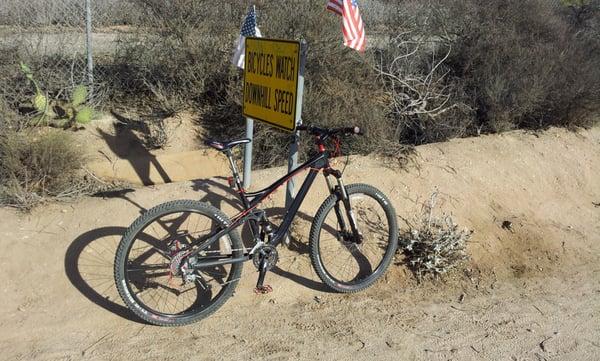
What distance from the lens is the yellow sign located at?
4.07 metres

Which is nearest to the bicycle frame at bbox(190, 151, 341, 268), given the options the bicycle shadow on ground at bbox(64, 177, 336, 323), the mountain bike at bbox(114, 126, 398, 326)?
the mountain bike at bbox(114, 126, 398, 326)

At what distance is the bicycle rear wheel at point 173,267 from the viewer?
3826 mm

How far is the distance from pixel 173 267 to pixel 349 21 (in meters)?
2.42

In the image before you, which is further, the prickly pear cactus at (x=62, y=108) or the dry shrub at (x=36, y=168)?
the prickly pear cactus at (x=62, y=108)

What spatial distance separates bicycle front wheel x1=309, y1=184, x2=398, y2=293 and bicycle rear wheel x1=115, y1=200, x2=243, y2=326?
0.73 meters

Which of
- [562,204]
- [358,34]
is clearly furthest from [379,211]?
[562,204]

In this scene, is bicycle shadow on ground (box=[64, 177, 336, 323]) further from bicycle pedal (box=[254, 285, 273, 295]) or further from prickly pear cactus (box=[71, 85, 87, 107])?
prickly pear cactus (box=[71, 85, 87, 107])

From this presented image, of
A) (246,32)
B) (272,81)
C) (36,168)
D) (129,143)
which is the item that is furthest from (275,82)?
(129,143)

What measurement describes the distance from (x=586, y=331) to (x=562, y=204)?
242 cm

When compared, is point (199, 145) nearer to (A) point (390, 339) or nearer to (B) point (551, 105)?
(A) point (390, 339)

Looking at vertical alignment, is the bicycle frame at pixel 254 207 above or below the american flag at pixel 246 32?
below

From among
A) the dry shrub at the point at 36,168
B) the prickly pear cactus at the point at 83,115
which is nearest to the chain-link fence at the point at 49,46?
the prickly pear cactus at the point at 83,115

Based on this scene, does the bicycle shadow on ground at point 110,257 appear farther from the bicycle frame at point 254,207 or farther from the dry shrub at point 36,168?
the bicycle frame at point 254,207

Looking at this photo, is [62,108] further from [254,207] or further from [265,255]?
[265,255]
